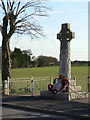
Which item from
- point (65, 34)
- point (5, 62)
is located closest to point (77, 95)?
point (65, 34)

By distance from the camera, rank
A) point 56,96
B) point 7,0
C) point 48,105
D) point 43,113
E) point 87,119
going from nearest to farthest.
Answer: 1. point 87,119
2. point 43,113
3. point 48,105
4. point 56,96
5. point 7,0

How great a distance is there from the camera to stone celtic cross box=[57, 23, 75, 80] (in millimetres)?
15648

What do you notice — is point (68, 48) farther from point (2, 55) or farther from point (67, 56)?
point (2, 55)

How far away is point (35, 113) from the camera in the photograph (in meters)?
11.3

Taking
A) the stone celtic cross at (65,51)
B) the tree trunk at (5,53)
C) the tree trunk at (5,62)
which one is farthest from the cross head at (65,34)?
the tree trunk at (5,62)

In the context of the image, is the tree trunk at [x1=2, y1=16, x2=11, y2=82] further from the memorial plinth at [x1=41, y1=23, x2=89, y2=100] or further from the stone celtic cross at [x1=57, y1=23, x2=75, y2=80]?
the stone celtic cross at [x1=57, y1=23, x2=75, y2=80]

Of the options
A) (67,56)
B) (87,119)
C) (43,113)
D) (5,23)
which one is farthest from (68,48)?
(5,23)

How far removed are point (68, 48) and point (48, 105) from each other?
4.43 m

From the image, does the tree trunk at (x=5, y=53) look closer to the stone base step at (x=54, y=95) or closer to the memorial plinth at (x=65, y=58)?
the stone base step at (x=54, y=95)

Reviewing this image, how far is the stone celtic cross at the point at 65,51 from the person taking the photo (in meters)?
15.6

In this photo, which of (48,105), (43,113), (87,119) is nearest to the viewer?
(87,119)

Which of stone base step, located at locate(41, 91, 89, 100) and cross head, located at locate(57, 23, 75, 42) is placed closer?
stone base step, located at locate(41, 91, 89, 100)

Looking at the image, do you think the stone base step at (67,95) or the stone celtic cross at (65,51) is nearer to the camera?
the stone base step at (67,95)

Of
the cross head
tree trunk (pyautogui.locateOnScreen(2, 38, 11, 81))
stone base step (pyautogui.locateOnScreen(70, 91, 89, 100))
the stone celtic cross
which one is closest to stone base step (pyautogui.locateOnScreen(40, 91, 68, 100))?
stone base step (pyautogui.locateOnScreen(70, 91, 89, 100))
